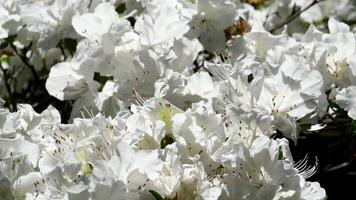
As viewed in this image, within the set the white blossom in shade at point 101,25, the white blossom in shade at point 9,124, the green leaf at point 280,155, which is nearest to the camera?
the green leaf at point 280,155

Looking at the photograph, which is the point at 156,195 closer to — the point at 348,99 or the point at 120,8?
the point at 348,99

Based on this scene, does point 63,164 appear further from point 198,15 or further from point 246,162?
point 198,15

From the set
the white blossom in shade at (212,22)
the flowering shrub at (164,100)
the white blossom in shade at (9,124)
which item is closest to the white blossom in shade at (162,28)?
the flowering shrub at (164,100)

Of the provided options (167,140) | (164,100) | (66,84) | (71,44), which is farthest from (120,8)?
(167,140)

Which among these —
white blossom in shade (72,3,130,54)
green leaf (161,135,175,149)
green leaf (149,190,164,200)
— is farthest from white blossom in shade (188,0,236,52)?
green leaf (149,190,164,200)

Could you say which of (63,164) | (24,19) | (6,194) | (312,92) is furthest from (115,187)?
(24,19)

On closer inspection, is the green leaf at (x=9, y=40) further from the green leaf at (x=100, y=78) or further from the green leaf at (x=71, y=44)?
the green leaf at (x=100, y=78)

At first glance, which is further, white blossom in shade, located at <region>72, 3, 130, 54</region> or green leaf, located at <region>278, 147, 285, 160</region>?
white blossom in shade, located at <region>72, 3, 130, 54</region>

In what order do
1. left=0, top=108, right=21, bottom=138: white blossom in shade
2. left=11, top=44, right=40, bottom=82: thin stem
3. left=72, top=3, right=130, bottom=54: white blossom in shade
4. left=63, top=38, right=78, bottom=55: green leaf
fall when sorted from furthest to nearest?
1. left=11, top=44, right=40, bottom=82: thin stem
2. left=63, top=38, right=78, bottom=55: green leaf
3. left=72, top=3, right=130, bottom=54: white blossom in shade
4. left=0, top=108, right=21, bottom=138: white blossom in shade

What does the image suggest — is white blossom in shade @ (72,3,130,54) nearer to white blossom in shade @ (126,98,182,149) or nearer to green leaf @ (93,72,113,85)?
green leaf @ (93,72,113,85)
